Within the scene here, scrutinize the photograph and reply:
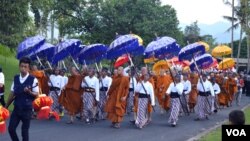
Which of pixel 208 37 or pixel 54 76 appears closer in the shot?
pixel 54 76

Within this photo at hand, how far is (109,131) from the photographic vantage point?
46.2 ft

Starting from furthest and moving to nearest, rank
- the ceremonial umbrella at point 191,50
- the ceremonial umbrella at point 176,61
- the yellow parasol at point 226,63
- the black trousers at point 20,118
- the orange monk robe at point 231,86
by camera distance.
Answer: the yellow parasol at point 226,63
the orange monk robe at point 231,86
the ceremonial umbrella at point 176,61
the ceremonial umbrella at point 191,50
the black trousers at point 20,118

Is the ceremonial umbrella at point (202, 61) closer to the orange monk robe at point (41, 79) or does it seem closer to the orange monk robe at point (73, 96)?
the orange monk robe at point (73, 96)

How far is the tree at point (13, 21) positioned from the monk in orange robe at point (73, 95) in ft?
17.1

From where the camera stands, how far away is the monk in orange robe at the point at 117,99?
1498 centimetres

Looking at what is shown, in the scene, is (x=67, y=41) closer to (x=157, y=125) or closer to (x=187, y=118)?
(x=157, y=125)

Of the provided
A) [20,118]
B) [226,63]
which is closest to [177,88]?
[20,118]

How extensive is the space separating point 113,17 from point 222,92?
13.3 meters

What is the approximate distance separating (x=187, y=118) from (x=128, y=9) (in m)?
17.8

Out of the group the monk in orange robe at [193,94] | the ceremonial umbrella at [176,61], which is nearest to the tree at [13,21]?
the ceremonial umbrella at [176,61]

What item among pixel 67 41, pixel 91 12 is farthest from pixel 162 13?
pixel 67 41

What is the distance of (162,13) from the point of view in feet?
117

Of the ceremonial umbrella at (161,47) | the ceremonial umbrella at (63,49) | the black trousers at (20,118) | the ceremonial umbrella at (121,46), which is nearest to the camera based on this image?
the black trousers at (20,118)

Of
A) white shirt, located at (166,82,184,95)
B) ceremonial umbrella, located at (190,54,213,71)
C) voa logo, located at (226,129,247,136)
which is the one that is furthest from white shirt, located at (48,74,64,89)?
voa logo, located at (226,129,247,136)
